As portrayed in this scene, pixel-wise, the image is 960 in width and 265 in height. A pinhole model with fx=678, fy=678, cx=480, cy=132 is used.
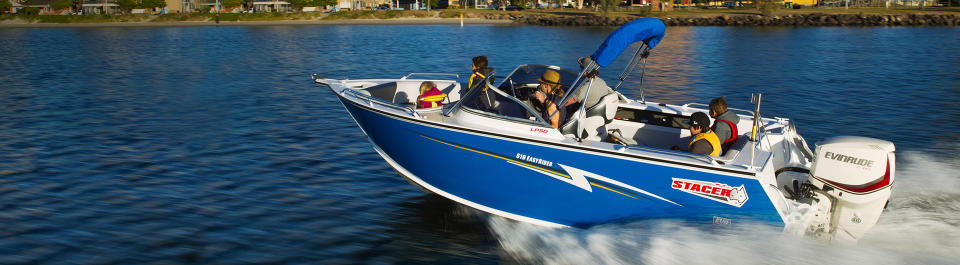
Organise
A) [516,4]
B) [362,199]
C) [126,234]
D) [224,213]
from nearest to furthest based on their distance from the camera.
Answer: [126,234], [224,213], [362,199], [516,4]

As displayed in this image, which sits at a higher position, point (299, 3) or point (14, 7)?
point (299, 3)

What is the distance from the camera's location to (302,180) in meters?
9.60

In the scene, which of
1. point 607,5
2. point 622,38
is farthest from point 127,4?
point 622,38

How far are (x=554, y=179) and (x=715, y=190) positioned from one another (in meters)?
1.49

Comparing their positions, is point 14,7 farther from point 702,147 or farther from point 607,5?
point 702,147

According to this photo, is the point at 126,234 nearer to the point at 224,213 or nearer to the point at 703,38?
the point at 224,213

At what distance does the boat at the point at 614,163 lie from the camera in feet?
19.4

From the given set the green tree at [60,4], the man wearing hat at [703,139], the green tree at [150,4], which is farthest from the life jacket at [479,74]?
the green tree at [60,4]

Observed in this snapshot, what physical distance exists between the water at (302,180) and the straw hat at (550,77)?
1.62 m

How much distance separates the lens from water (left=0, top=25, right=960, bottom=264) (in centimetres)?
672

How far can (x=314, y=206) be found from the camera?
8516 mm

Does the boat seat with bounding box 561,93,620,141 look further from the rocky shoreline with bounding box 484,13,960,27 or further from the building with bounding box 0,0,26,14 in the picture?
the building with bounding box 0,0,26,14

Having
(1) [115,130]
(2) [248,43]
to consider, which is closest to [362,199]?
(1) [115,130]

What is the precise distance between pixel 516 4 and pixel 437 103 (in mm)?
82642
